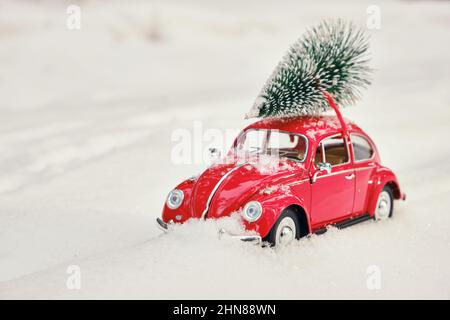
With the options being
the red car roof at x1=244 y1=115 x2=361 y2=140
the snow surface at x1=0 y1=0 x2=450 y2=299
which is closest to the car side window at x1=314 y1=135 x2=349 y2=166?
the red car roof at x1=244 y1=115 x2=361 y2=140

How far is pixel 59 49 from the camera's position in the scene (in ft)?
88.1

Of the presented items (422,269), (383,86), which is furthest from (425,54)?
(422,269)

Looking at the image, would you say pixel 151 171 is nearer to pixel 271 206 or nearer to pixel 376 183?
pixel 376 183

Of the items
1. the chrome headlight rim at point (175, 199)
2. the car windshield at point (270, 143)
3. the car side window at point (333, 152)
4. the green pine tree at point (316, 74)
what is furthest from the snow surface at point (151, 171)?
the green pine tree at point (316, 74)

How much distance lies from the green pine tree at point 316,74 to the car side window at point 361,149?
0.64 m

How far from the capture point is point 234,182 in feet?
20.8

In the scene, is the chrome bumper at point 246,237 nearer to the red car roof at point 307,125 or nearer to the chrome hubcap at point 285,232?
the chrome hubcap at point 285,232

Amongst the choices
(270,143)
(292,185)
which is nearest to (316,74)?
(270,143)

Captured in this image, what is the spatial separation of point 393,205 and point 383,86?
41.2 feet

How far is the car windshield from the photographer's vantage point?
718 centimetres

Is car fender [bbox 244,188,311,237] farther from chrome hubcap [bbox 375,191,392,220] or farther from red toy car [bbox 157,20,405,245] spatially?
chrome hubcap [bbox 375,191,392,220]

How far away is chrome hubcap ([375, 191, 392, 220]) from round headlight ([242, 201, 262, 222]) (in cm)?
234

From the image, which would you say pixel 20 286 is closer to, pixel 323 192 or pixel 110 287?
pixel 110 287

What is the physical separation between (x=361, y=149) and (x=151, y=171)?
387cm
